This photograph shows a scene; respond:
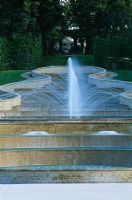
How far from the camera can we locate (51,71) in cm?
2573

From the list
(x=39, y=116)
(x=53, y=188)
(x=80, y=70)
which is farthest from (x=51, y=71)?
(x=53, y=188)

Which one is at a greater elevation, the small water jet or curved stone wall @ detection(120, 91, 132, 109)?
the small water jet

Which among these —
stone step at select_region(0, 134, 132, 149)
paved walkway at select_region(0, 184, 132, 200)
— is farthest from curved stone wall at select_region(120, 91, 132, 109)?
paved walkway at select_region(0, 184, 132, 200)

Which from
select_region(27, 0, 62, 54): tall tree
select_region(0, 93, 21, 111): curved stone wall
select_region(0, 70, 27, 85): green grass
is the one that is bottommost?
select_region(0, 70, 27, 85): green grass

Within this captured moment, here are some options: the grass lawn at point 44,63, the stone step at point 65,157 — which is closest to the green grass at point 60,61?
the grass lawn at point 44,63

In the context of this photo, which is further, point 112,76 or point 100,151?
point 112,76

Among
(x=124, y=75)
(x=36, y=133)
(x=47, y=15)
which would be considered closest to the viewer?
(x=36, y=133)

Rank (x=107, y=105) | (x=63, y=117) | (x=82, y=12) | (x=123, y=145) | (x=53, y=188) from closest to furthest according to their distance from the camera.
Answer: (x=53, y=188), (x=123, y=145), (x=63, y=117), (x=107, y=105), (x=82, y=12)

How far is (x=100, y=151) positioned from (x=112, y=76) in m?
15.3

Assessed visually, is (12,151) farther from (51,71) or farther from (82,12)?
(82,12)

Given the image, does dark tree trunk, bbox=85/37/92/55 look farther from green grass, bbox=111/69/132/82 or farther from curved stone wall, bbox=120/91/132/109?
curved stone wall, bbox=120/91/132/109

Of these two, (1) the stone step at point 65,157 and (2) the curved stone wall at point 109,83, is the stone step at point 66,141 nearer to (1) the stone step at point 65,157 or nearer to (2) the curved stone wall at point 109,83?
(1) the stone step at point 65,157

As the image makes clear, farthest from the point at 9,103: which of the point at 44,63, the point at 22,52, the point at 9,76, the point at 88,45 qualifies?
the point at 88,45

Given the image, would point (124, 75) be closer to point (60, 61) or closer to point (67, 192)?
point (60, 61)
